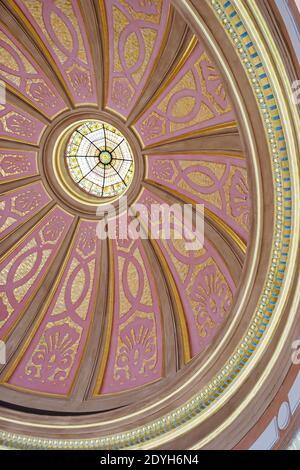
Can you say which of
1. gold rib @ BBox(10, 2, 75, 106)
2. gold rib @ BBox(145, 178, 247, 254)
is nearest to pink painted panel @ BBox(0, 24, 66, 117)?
gold rib @ BBox(10, 2, 75, 106)

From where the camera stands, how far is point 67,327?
29.0 ft

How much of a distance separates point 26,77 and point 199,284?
15.3 ft

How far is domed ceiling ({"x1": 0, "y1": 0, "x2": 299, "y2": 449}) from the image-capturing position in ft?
18.3

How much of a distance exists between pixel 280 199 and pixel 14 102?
524 centimetres

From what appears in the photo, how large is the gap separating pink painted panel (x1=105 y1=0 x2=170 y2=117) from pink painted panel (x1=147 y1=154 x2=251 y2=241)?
48.4 inches

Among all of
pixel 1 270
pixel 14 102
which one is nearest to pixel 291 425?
pixel 1 270

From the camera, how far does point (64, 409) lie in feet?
25.4

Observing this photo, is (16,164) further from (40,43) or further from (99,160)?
(40,43)

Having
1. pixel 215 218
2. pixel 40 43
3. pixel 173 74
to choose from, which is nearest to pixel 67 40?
pixel 40 43

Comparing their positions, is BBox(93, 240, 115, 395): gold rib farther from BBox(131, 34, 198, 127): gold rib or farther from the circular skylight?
BBox(131, 34, 198, 127): gold rib

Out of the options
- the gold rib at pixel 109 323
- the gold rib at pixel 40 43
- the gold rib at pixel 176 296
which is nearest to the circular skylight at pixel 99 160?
the gold rib at pixel 40 43
